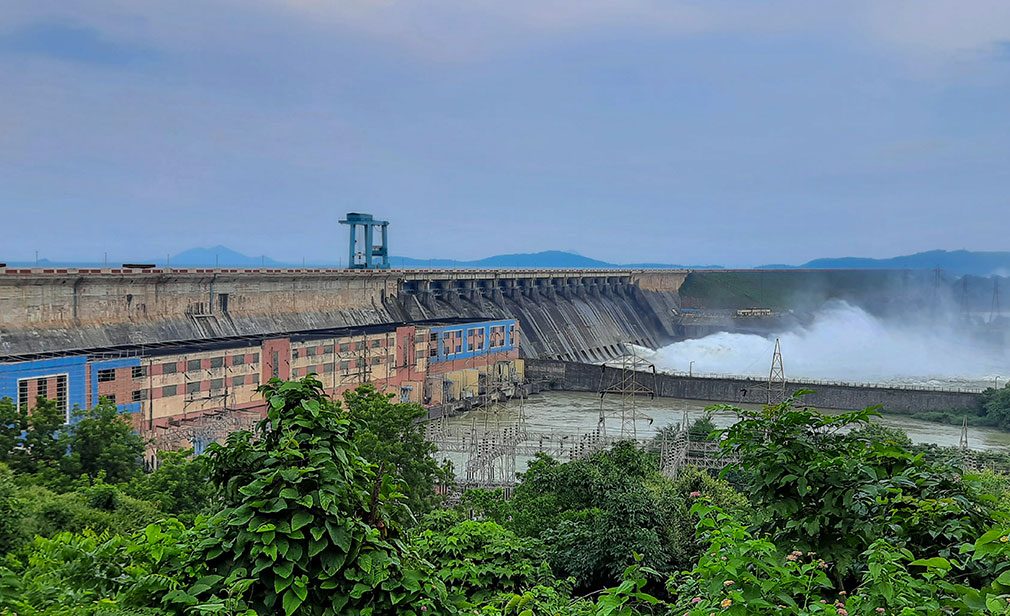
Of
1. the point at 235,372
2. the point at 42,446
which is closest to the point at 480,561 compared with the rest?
the point at 42,446

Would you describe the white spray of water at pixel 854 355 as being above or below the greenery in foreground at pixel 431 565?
below

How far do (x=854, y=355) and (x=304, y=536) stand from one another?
67.5m

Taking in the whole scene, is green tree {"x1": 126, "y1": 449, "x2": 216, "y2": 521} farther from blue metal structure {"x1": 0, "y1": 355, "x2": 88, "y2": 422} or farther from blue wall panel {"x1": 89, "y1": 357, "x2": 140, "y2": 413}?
blue wall panel {"x1": 89, "y1": 357, "x2": 140, "y2": 413}

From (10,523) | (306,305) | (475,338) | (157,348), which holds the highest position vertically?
(306,305)

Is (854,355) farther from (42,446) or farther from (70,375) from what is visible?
(42,446)

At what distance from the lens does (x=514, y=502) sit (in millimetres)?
15250

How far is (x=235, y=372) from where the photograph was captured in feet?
96.7

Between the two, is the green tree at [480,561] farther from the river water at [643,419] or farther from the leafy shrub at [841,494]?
the river water at [643,419]

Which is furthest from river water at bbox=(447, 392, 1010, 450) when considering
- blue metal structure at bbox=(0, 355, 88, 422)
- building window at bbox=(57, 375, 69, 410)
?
building window at bbox=(57, 375, 69, 410)

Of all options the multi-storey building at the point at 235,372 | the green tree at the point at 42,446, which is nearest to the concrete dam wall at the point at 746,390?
the multi-storey building at the point at 235,372

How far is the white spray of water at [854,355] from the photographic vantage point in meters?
56.4

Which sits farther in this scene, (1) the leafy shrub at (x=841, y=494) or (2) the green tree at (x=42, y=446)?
(2) the green tree at (x=42, y=446)

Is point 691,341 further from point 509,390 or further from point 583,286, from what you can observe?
point 509,390

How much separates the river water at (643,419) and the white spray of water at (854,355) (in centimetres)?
1175
